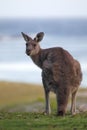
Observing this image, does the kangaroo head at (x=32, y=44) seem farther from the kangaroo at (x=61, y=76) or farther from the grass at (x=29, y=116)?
the grass at (x=29, y=116)

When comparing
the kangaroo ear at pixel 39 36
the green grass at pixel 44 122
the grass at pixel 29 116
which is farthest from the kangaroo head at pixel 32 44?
the green grass at pixel 44 122

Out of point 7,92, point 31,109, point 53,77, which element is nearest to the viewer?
point 53,77

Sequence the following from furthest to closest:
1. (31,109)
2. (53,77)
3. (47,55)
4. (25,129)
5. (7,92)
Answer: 1. (7,92)
2. (31,109)
3. (47,55)
4. (53,77)
5. (25,129)

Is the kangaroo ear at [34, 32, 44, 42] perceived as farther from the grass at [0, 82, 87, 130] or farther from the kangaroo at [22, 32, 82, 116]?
the grass at [0, 82, 87, 130]

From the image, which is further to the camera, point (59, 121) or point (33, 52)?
point (33, 52)

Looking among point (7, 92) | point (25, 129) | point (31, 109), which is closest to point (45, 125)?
point (25, 129)

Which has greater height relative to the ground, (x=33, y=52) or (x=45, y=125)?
(x=33, y=52)

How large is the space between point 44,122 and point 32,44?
3.24 metres

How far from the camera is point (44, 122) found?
48.0 feet

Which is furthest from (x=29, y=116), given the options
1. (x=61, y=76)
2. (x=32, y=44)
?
(x=32, y=44)

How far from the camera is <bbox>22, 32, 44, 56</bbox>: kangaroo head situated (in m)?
17.3

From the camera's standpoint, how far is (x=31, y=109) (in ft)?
70.1

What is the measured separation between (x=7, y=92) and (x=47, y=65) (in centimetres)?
682

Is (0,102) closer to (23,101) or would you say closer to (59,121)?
(23,101)
